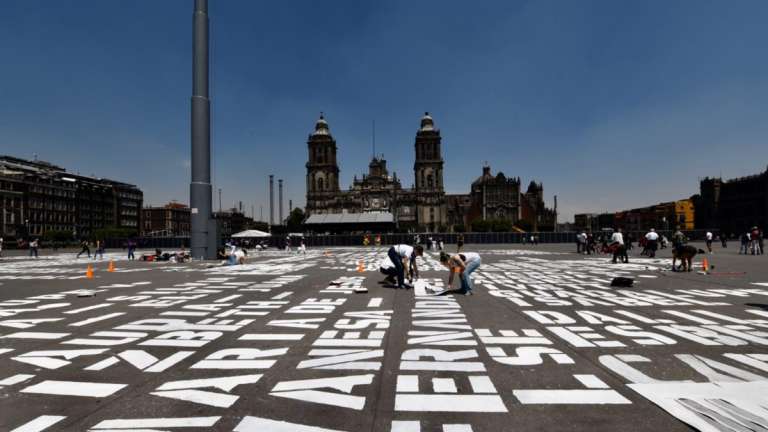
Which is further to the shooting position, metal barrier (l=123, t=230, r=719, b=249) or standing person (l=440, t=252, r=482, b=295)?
metal barrier (l=123, t=230, r=719, b=249)

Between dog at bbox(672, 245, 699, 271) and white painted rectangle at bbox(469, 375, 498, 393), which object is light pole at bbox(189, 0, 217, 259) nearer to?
white painted rectangle at bbox(469, 375, 498, 393)

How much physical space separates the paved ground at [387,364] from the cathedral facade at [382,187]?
116 meters

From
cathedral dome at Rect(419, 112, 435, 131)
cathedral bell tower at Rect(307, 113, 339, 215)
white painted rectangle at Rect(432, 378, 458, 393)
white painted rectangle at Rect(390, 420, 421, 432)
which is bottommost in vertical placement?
white painted rectangle at Rect(432, 378, 458, 393)

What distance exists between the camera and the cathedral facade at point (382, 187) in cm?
13012

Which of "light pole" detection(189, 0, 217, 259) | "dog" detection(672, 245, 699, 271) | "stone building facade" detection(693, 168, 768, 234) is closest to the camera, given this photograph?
"dog" detection(672, 245, 699, 271)

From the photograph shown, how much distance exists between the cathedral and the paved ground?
381 feet

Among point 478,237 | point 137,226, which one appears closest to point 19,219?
point 137,226

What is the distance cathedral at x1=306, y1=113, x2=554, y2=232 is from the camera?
13025cm

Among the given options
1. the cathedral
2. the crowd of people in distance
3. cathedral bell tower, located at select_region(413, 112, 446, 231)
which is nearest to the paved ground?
the crowd of people in distance

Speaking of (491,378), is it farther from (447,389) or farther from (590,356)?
(590,356)

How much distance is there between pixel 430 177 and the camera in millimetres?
130750

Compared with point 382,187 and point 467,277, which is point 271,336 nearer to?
point 467,277

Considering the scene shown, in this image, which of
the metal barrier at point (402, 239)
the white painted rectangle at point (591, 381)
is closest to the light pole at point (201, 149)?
the white painted rectangle at point (591, 381)

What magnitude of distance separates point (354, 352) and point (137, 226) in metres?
140
